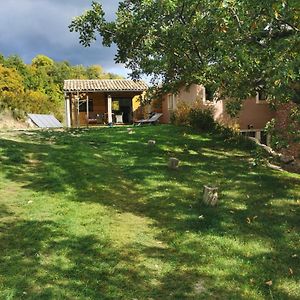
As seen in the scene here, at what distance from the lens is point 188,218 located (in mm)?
7734

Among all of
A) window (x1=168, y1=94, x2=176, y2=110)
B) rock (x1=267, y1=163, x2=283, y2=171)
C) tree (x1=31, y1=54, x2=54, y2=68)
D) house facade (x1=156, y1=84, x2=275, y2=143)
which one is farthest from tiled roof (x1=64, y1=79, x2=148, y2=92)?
tree (x1=31, y1=54, x2=54, y2=68)

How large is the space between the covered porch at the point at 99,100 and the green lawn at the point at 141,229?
20.0 m

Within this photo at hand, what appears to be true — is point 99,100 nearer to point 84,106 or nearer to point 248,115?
point 84,106

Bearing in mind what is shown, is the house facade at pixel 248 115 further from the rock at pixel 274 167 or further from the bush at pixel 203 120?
the rock at pixel 274 167

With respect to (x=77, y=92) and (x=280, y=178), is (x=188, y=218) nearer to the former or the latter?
(x=280, y=178)

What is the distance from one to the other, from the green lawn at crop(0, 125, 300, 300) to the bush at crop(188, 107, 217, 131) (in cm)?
682

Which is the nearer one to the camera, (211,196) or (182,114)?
(211,196)

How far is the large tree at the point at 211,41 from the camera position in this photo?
7523 mm

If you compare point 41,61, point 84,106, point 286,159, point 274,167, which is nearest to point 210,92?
point 286,159

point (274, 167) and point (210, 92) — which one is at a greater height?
point (210, 92)

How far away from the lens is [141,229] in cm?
724

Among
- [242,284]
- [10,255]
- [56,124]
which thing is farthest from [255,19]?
[56,124]

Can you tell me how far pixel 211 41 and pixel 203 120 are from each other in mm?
9149

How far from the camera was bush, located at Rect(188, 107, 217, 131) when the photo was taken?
19.5 metres
